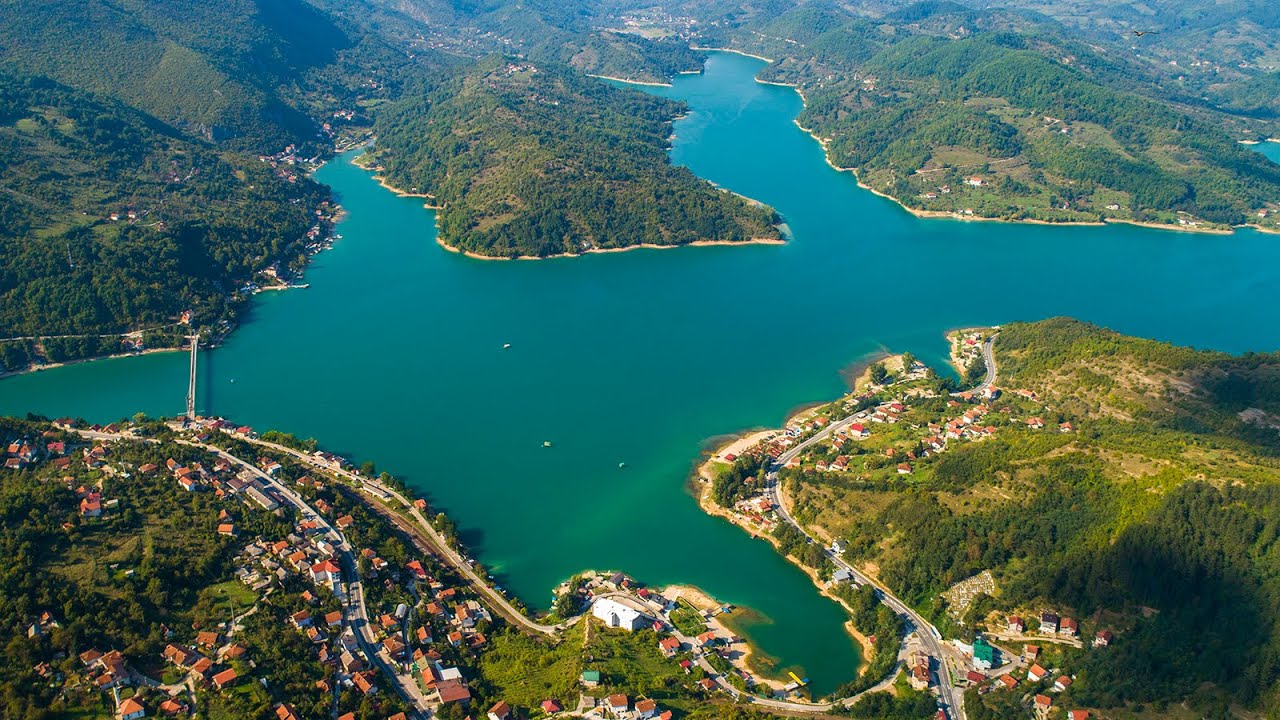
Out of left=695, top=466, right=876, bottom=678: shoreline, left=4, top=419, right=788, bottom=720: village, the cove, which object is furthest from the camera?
the cove

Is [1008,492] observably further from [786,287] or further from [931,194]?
[931,194]

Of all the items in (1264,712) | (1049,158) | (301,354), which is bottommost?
(301,354)

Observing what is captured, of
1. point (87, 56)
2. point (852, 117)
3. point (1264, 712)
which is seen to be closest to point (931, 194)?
point (852, 117)

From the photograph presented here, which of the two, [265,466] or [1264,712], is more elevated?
[1264,712]

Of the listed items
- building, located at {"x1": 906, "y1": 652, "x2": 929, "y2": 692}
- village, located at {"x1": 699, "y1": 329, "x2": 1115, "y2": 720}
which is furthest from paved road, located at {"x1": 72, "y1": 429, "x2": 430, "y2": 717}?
building, located at {"x1": 906, "y1": 652, "x2": 929, "y2": 692}

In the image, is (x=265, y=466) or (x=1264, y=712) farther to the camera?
(x=265, y=466)

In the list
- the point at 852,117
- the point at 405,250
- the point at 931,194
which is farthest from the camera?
the point at 852,117

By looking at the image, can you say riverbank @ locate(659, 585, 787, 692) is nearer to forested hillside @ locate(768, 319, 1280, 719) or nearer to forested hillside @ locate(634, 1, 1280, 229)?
forested hillside @ locate(768, 319, 1280, 719)
